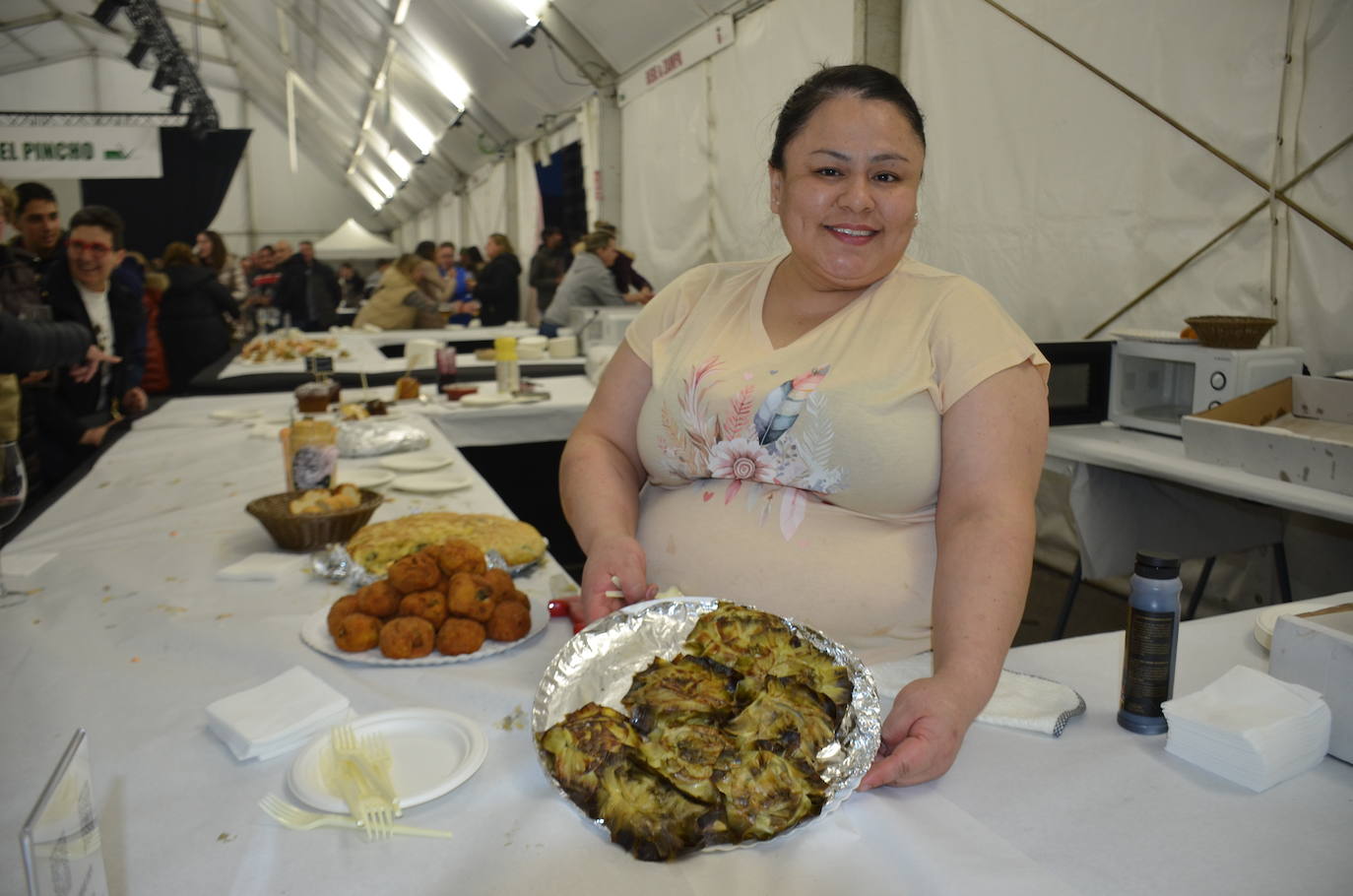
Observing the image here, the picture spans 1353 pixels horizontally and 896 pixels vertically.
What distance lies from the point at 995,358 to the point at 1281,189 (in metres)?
2.37

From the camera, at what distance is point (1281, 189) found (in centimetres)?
293

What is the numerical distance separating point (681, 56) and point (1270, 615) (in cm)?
649

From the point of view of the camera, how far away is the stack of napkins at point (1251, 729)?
0.92 meters

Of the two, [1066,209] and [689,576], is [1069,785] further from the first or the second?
[1066,209]

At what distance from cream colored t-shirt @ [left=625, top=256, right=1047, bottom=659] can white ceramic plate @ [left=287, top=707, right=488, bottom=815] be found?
513mm

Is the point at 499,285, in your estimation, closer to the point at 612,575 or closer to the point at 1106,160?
the point at 1106,160

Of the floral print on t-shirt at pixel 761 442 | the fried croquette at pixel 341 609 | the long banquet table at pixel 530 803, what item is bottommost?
the long banquet table at pixel 530 803

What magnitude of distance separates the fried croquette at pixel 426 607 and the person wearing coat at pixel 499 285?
29.0 ft

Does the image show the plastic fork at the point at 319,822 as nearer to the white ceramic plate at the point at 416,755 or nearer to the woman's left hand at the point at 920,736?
the white ceramic plate at the point at 416,755

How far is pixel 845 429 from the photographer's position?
1.33 m

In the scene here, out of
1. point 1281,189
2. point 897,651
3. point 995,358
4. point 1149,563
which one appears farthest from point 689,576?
point 1281,189

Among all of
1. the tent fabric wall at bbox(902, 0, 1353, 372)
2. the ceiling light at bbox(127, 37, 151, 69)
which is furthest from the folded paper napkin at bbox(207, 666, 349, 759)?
the ceiling light at bbox(127, 37, 151, 69)

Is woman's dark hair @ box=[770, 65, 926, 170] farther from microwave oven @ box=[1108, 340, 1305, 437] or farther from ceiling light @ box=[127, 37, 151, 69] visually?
ceiling light @ box=[127, 37, 151, 69]

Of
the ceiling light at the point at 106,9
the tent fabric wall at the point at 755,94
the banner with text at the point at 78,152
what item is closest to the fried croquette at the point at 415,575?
the tent fabric wall at the point at 755,94
